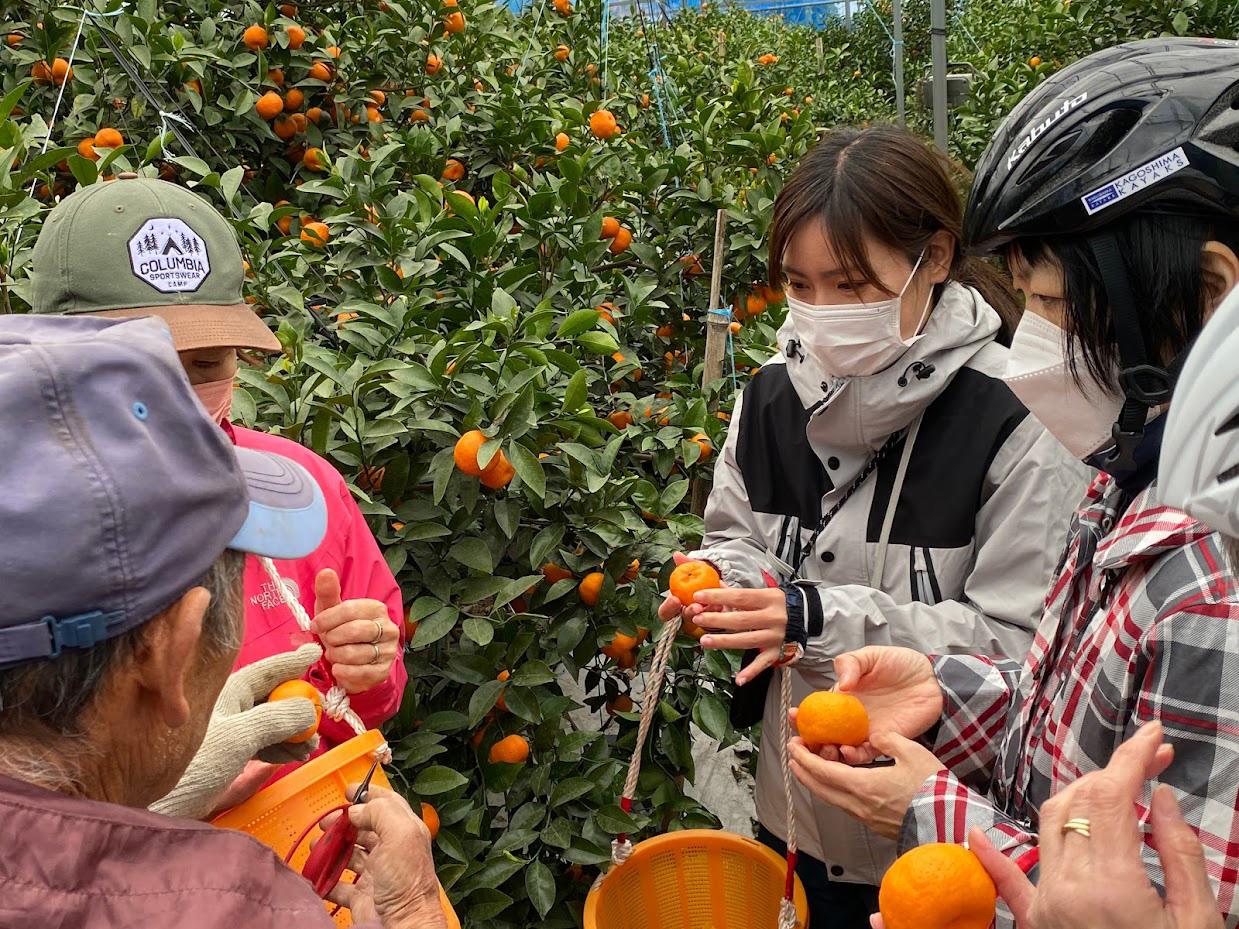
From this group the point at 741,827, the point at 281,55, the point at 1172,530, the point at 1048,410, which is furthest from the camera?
the point at 281,55

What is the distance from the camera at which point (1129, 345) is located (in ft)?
4.03

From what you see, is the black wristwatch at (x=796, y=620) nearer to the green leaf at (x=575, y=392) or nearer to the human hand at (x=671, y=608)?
the human hand at (x=671, y=608)

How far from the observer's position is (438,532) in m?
2.16

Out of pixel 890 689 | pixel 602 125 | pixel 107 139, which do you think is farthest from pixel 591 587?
pixel 107 139

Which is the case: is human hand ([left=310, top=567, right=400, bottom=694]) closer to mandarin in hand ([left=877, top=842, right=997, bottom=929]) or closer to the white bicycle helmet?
mandarin in hand ([left=877, top=842, right=997, bottom=929])

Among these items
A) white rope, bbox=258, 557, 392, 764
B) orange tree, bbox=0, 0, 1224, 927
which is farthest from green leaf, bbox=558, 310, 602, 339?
white rope, bbox=258, 557, 392, 764

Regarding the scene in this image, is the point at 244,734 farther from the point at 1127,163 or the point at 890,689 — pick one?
the point at 1127,163

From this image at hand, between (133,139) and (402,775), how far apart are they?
283 cm

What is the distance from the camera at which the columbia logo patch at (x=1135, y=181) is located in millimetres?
1200

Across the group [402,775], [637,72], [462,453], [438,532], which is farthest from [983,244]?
[637,72]

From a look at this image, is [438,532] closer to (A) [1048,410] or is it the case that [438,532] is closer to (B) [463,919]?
(B) [463,919]

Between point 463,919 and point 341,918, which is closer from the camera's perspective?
point 341,918

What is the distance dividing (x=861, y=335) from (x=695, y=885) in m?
1.15

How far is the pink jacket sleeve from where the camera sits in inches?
69.4
